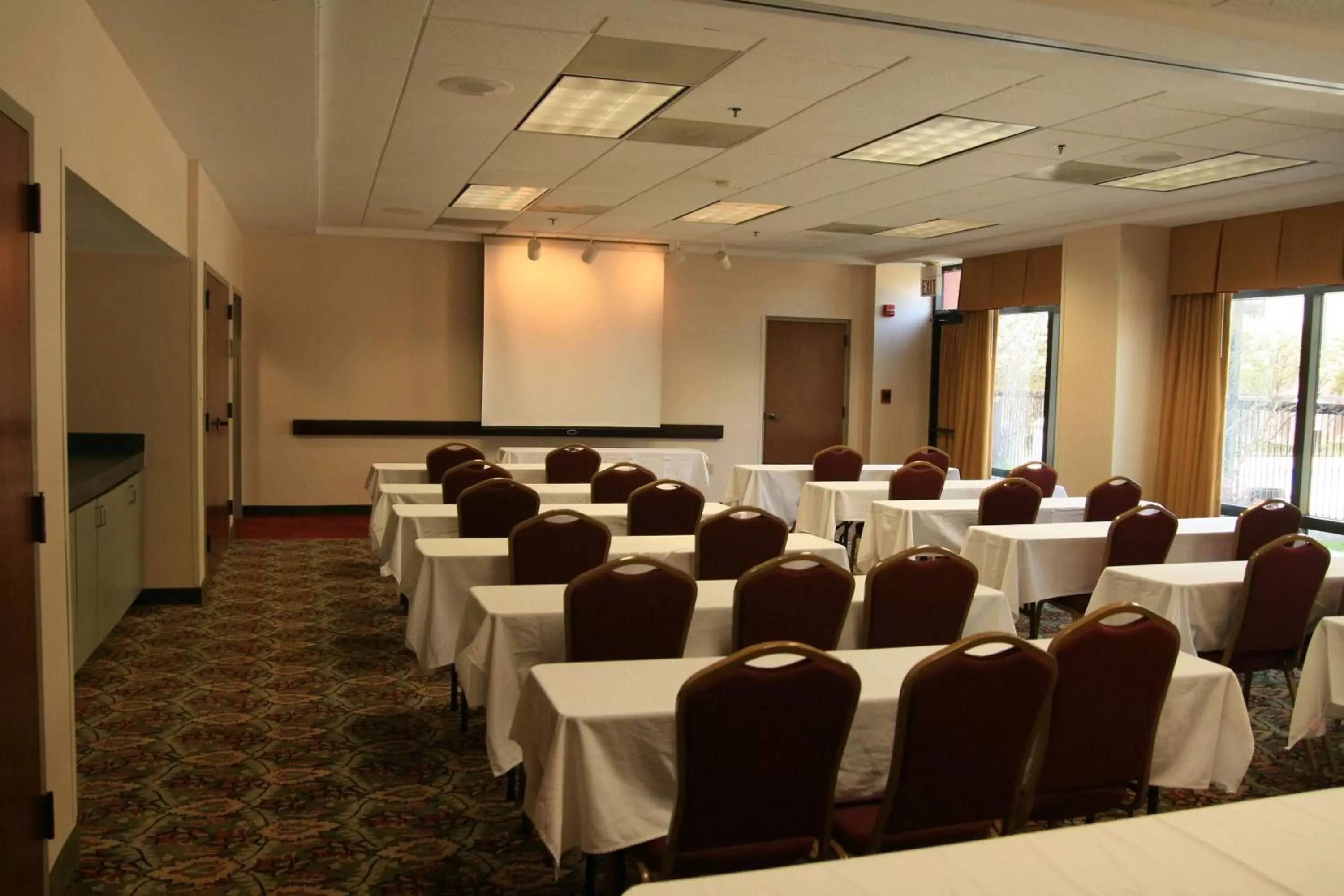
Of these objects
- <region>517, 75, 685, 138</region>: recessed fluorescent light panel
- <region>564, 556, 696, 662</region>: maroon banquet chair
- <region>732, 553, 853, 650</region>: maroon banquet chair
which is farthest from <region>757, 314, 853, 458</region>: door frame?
<region>564, 556, 696, 662</region>: maroon banquet chair

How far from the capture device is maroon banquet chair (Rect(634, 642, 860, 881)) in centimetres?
248

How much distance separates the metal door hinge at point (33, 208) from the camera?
3010 mm

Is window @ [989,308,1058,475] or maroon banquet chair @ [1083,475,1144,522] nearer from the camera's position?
maroon banquet chair @ [1083,475,1144,522]

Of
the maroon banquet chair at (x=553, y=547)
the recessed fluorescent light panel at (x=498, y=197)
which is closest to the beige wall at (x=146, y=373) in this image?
the recessed fluorescent light panel at (x=498, y=197)

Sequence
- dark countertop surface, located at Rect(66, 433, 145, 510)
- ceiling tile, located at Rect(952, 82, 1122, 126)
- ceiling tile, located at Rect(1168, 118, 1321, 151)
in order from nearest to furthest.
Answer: dark countertop surface, located at Rect(66, 433, 145, 510), ceiling tile, located at Rect(952, 82, 1122, 126), ceiling tile, located at Rect(1168, 118, 1321, 151)

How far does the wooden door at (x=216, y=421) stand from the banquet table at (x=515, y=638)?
431 cm

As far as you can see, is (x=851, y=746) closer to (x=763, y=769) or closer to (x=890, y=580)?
(x=763, y=769)

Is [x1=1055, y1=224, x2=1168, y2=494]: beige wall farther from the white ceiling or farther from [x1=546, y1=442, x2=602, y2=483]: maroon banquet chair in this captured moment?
[x1=546, y1=442, x2=602, y2=483]: maroon banquet chair

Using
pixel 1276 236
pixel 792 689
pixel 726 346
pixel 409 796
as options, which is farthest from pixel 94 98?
pixel 726 346

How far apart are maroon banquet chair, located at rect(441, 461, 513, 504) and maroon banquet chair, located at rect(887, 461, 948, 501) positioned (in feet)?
9.77

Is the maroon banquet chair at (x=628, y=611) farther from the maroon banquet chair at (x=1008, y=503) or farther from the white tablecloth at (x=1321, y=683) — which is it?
the maroon banquet chair at (x=1008, y=503)

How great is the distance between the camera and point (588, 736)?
2709 mm

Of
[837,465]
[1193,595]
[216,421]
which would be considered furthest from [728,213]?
[1193,595]

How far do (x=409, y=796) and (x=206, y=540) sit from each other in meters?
4.29
